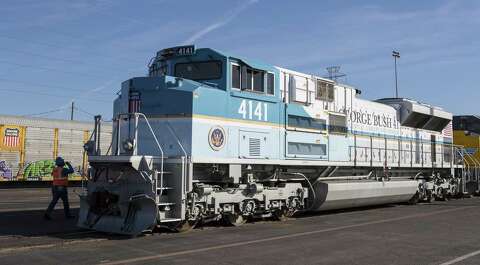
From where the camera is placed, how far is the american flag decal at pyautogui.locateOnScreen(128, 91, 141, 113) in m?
10.8

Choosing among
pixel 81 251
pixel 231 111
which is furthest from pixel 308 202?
pixel 81 251

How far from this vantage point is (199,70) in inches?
450

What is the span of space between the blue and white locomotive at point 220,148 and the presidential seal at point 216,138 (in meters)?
0.02

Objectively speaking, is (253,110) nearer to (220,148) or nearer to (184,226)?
(220,148)

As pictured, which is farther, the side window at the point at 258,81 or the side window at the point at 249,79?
the side window at the point at 258,81

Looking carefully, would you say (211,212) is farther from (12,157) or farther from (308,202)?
(12,157)

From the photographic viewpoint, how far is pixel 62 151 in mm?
27500

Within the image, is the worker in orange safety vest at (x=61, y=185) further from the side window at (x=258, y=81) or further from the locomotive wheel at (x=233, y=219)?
the side window at (x=258, y=81)

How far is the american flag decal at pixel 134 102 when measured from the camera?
10812mm

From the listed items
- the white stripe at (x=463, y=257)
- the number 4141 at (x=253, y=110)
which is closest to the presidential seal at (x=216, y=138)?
the number 4141 at (x=253, y=110)

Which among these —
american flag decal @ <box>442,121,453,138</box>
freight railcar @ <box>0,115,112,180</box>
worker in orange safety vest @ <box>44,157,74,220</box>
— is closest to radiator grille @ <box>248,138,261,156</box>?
worker in orange safety vest @ <box>44,157,74,220</box>

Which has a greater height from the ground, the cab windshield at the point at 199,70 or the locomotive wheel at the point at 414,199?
the cab windshield at the point at 199,70

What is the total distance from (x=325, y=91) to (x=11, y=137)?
685 inches

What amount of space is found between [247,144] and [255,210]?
1.53 metres
